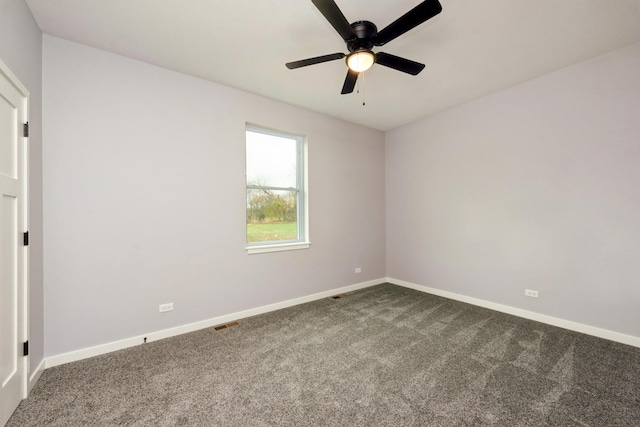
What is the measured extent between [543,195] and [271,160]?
3.42m

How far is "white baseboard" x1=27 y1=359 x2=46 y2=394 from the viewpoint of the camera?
1953mm

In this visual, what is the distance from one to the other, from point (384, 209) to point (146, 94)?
12.9 feet

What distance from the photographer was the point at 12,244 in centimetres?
177

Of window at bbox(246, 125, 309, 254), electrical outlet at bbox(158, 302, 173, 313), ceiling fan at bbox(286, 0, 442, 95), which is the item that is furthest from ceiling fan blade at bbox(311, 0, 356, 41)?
electrical outlet at bbox(158, 302, 173, 313)

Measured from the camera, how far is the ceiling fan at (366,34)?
163 centimetres

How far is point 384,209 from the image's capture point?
503 cm

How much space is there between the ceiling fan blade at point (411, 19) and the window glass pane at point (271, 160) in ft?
6.84

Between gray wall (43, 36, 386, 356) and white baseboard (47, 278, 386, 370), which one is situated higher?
gray wall (43, 36, 386, 356)

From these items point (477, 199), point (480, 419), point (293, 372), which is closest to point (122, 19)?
point (293, 372)

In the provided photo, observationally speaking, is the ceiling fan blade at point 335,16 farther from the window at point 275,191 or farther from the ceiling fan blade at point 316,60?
the window at point 275,191

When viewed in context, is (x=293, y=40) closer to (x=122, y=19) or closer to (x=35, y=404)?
(x=122, y=19)

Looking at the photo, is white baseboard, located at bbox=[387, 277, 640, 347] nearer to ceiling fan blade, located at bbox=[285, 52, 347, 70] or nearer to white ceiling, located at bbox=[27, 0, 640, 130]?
white ceiling, located at bbox=[27, 0, 640, 130]

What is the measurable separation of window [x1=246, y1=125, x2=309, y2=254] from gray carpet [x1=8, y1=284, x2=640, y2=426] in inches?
→ 46.6

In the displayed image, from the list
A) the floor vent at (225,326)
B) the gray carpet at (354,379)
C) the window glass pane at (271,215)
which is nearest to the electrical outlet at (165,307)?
the gray carpet at (354,379)
